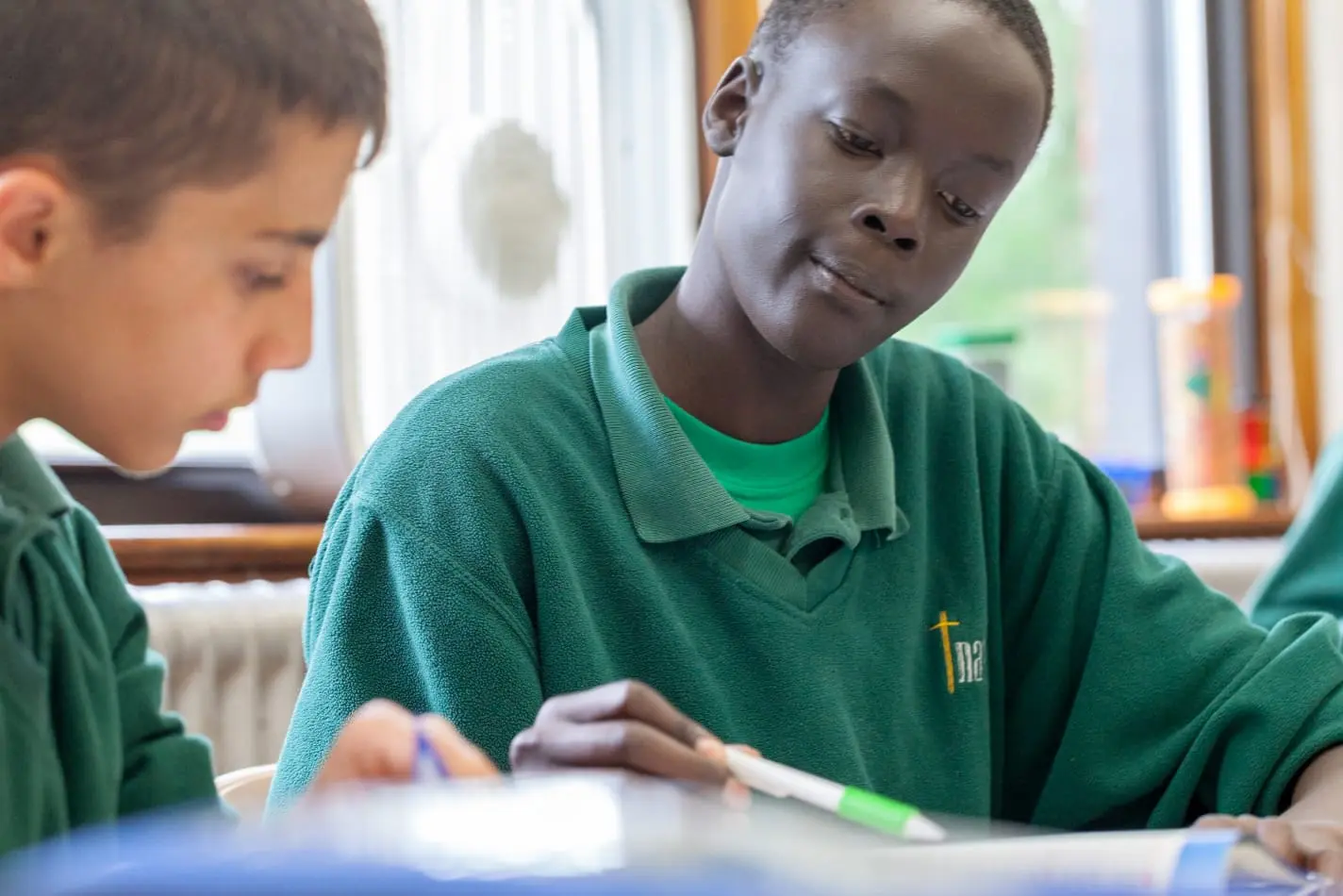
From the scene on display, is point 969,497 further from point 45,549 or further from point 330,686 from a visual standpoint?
point 45,549

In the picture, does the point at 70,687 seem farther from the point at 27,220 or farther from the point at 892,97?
the point at 892,97

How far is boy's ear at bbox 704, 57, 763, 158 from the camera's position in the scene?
99 cm

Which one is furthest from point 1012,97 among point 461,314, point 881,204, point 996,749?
point 461,314

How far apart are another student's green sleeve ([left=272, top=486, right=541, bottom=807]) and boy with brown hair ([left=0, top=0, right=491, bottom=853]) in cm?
19

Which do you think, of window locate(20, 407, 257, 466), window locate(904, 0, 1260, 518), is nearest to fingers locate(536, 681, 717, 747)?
window locate(20, 407, 257, 466)

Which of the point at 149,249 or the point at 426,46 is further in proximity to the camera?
the point at 426,46

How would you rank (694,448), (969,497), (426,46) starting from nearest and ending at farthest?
(694,448), (969,497), (426,46)

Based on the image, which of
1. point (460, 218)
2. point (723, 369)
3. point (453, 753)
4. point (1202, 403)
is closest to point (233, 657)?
point (460, 218)

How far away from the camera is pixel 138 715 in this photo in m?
0.70

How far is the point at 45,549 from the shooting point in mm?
663

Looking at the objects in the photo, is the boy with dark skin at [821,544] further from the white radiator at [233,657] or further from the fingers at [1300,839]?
the white radiator at [233,657]

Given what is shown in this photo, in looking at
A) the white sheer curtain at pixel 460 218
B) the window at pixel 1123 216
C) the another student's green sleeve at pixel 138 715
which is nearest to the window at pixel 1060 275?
the window at pixel 1123 216

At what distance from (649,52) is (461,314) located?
433 mm

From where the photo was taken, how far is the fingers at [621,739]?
58cm
